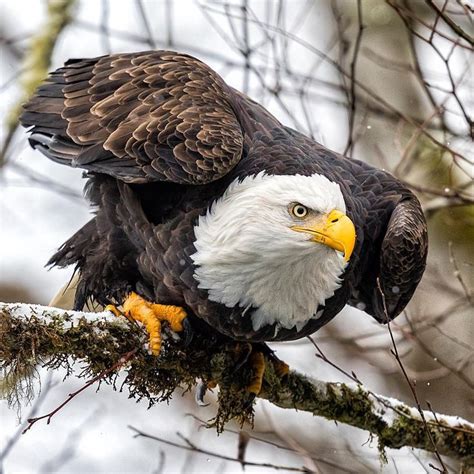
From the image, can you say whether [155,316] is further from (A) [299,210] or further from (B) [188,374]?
(A) [299,210]

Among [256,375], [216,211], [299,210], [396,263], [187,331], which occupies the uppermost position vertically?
[299,210]

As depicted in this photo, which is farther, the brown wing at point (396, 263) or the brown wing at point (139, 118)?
the brown wing at point (396, 263)

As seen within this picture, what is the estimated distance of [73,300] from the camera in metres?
6.28

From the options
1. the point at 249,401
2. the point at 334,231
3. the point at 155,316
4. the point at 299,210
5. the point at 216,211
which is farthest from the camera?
the point at 249,401

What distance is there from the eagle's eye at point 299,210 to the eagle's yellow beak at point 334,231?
0.20ft

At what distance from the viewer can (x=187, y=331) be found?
17.2ft

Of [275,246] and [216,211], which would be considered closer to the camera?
[275,246]

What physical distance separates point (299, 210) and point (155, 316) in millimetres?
944

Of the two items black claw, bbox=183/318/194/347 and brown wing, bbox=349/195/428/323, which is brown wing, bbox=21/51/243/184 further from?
brown wing, bbox=349/195/428/323

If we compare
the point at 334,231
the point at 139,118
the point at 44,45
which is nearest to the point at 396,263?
the point at 334,231

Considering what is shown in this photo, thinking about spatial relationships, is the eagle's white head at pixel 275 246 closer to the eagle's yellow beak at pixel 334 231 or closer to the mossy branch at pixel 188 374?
the eagle's yellow beak at pixel 334 231

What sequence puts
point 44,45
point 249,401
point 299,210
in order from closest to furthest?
point 299,210
point 249,401
point 44,45

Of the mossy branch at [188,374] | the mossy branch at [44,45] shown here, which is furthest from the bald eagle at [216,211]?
the mossy branch at [44,45]

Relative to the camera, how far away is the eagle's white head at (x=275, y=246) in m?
4.79
